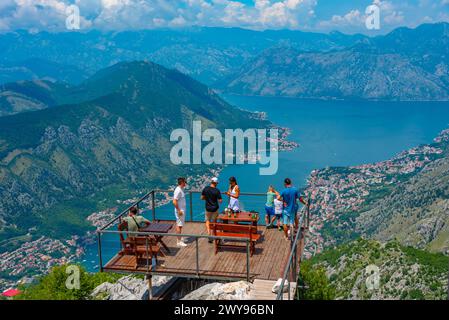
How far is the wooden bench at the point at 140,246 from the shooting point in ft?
48.5

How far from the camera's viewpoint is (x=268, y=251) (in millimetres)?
15805

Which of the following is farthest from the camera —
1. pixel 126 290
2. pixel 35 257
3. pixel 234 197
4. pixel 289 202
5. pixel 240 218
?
pixel 35 257

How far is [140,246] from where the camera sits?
15141 mm

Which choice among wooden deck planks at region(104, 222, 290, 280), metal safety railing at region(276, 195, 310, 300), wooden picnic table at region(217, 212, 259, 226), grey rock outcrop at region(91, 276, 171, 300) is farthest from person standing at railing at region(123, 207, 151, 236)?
metal safety railing at region(276, 195, 310, 300)

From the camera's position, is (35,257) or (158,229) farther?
(35,257)

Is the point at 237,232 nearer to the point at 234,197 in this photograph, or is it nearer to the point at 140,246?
the point at 234,197

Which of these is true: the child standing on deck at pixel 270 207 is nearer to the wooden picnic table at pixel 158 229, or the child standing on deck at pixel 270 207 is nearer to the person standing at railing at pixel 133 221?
the wooden picnic table at pixel 158 229

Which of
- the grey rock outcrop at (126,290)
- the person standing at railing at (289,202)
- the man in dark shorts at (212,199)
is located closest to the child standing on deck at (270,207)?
the person standing at railing at (289,202)

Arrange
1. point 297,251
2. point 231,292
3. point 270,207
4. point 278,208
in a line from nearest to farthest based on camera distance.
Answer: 1. point 231,292
2. point 297,251
3. point 278,208
4. point 270,207

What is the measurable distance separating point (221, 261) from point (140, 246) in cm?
259

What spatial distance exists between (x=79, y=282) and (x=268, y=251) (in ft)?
68.6

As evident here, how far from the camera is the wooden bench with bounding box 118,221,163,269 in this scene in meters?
14.8

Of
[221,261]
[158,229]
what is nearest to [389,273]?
[221,261]
